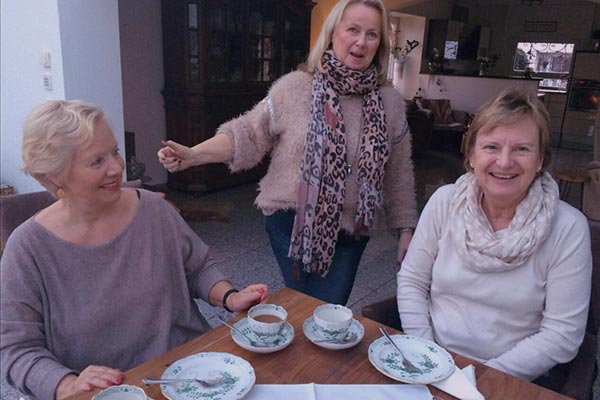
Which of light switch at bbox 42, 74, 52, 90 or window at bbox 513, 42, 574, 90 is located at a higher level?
window at bbox 513, 42, 574, 90

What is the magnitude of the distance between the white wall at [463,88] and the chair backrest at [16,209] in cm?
875

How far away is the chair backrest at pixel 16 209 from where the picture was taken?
143cm

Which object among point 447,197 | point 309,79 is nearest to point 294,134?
point 309,79

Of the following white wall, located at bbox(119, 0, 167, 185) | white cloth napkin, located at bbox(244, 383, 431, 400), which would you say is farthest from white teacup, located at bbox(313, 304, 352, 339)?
white wall, located at bbox(119, 0, 167, 185)

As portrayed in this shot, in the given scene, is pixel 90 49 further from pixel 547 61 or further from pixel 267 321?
pixel 547 61

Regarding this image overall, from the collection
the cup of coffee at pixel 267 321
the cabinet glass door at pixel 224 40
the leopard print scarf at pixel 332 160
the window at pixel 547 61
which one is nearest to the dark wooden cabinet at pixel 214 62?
the cabinet glass door at pixel 224 40

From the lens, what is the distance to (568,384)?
1205 mm

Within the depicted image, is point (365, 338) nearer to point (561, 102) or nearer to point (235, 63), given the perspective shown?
point (235, 63)

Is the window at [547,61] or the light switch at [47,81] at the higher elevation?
the window at [547,61]

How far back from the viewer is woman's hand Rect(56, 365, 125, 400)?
1015 mm

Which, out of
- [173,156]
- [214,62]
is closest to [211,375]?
[173,156]

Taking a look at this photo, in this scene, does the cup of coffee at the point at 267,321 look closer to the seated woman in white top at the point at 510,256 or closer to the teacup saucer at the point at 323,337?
the teacup saucer at the point at 323,337

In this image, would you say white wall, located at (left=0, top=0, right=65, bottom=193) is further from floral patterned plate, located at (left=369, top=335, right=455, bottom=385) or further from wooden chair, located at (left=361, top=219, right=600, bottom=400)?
floral patterned plate, located at (left=369, top=335, right=455, bottom=385)

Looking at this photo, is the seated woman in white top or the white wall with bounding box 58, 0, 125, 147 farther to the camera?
the white wall with bounding box 58, 0, 125, 147
